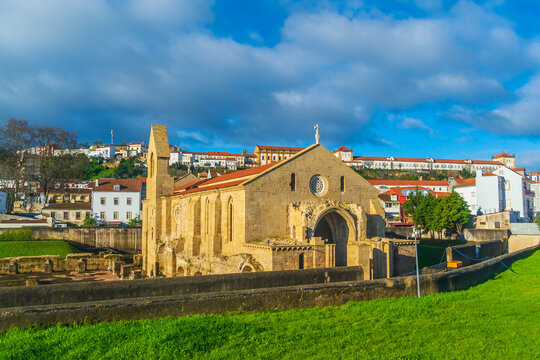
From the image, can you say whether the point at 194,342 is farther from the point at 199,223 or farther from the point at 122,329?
the point at 199,223

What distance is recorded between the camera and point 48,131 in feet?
267

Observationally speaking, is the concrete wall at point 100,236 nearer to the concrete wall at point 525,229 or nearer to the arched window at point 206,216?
the arched window at point 206,216

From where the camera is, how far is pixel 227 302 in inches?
426

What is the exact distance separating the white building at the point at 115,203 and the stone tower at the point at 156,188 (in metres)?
26.8

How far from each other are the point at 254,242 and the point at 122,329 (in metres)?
18.3

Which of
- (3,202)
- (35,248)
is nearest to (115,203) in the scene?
(3,202)

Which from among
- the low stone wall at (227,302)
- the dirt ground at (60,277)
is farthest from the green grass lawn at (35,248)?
the low stone wall at (227,302)

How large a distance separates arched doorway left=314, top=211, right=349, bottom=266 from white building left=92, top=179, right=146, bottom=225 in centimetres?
4690

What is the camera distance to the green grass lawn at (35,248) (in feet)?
154

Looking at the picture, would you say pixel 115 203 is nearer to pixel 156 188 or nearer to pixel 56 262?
pixel 56 262

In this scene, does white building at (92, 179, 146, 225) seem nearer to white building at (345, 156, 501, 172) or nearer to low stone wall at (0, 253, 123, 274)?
low stone wall at (0, 253, 123, 274)

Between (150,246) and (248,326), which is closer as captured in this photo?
(248,326)

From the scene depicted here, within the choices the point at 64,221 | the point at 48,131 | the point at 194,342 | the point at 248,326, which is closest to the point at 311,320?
the point at 248,326

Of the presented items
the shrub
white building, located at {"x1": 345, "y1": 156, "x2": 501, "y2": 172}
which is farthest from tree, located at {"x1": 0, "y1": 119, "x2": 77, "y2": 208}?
white building, located at {"x1": 345, "y1": 156, "x2": 501, "y2": 172}
